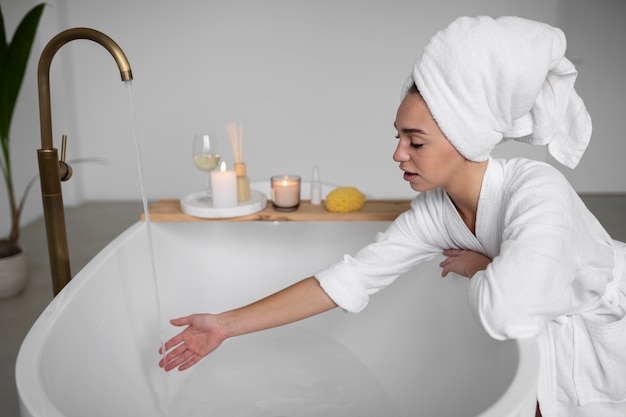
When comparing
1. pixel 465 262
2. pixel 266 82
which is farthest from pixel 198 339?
pixel 266 82

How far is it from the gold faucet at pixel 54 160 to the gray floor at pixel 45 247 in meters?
0.81

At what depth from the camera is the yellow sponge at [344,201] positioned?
1.74 m

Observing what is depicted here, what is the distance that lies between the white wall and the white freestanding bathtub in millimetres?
2355

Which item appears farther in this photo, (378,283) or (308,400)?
(308,400)

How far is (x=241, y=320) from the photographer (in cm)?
120

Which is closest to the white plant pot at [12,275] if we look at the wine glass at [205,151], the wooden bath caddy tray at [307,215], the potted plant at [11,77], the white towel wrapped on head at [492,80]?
the potted plant at [11,77]

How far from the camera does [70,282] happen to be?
125 centimetres

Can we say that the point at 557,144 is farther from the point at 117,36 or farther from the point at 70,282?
the point at 117,36

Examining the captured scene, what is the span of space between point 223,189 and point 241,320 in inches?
25.5

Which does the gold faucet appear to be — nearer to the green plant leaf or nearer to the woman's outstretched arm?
the woman's outstretched arm

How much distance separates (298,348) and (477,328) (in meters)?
0.73

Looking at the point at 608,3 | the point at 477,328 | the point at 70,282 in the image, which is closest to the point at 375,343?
the point at 477,328

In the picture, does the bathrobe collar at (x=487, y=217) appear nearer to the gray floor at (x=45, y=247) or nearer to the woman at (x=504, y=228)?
the woman at (x=504, y=228)

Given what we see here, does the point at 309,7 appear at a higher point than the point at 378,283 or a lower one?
higher
